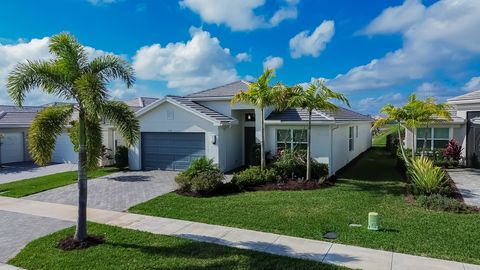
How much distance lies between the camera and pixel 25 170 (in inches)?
826

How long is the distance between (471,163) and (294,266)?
56.5ft

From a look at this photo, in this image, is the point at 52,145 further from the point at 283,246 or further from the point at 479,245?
the point at 479,245

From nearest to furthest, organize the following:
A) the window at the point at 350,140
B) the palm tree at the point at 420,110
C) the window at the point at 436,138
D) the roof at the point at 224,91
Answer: the palm tree at the point at 420,110 → the roof at the point at 224,91 → the window at the point at 436,138 → the window at the point at 350,140

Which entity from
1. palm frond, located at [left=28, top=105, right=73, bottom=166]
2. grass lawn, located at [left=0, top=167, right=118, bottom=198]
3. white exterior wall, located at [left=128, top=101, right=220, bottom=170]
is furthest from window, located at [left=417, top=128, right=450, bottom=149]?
palm frond, located at [left=28, top=105, right=73, bottom=166]

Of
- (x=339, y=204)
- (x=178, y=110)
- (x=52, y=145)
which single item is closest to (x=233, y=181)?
(x=339, y=204)

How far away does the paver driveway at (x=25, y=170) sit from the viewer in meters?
18.5

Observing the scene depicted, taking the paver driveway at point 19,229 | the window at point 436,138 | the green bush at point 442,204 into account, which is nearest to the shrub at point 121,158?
the paver driveway at point 19,229

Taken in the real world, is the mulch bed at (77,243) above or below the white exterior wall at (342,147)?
below

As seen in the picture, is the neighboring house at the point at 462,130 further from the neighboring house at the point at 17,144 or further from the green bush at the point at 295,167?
the neighboring house at the point at 17,144

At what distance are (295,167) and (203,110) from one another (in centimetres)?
631

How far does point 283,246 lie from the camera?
7797 millimetres

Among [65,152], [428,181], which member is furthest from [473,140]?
[65,152]

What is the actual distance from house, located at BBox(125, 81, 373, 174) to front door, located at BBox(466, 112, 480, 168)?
6665 mm

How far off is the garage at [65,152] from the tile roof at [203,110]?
9.67m
